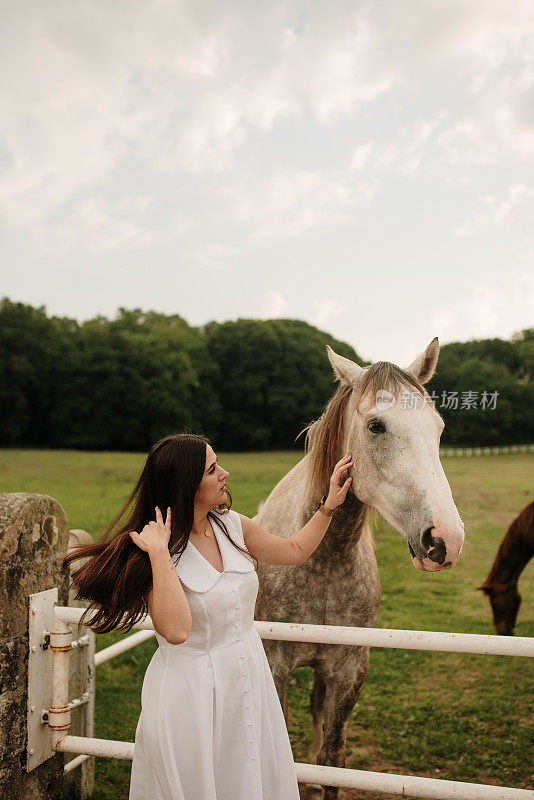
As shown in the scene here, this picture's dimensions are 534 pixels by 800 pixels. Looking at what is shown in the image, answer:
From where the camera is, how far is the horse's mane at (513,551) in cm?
628

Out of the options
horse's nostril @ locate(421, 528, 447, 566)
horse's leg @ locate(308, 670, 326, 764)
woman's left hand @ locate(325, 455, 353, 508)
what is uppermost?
woman's left hand @ locate(325, 455, 353, 508)

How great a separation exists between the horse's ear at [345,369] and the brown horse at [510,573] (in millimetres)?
4702

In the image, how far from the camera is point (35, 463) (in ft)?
62.8

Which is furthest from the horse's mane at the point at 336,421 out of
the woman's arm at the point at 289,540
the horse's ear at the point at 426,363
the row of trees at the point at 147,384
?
the row of trees at the point at 147,384

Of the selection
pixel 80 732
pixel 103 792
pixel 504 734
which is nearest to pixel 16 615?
pixel 80 732

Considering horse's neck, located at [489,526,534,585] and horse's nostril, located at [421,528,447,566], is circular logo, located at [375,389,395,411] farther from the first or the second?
horse's neck, located at [489,526,534,585]

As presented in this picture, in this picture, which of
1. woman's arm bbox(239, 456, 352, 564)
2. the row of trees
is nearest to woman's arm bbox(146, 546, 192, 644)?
woman's arm bbox(239, 456, 352, 564)

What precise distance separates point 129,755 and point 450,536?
1.53 metres

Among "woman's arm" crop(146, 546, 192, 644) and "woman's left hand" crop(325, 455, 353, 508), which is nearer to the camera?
"woman's arm" crop(146, 546, 192, 644)

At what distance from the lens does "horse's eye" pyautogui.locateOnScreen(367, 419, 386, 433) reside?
220 centimetres

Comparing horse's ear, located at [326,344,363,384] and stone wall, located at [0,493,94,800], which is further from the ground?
horse's ear, located at [326,344,363,384]

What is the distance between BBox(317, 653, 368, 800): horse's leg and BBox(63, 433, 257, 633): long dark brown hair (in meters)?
1.37

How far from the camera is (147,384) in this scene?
33094 mm

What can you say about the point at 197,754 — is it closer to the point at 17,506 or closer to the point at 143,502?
the point at 143,502
